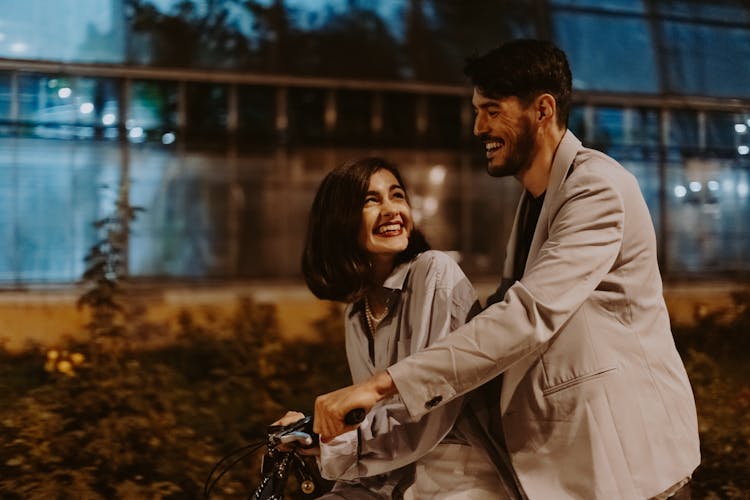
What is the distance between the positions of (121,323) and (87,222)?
288cm

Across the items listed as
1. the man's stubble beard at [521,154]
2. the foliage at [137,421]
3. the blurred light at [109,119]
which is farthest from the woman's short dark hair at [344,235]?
the blurred light at [109,119]

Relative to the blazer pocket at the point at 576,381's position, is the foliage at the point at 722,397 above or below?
below

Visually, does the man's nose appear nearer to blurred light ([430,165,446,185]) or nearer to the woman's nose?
the woman's nose

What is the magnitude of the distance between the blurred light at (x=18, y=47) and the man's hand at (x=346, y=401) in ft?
27.3

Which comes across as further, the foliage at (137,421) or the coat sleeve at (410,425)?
the foliage at (137,421)

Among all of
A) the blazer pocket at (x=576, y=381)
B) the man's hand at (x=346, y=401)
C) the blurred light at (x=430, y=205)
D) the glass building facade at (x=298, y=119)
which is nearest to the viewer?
the man's hand at (x=346, y=401)

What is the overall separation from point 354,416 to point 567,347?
60cm

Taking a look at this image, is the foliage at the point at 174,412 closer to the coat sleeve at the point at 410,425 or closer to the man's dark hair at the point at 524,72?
the coat sleeve at the point at 410,425

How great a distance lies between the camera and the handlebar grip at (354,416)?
2395mm

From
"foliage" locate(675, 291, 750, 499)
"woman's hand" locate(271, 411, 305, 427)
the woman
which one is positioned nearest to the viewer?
the woman

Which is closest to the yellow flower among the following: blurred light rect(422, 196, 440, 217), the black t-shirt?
the black t-shirt

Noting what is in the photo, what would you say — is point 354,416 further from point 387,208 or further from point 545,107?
point 545,107

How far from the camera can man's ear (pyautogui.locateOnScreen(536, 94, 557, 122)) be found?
270cm

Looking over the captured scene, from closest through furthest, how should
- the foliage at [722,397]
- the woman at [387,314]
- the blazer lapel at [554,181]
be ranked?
1. the blazer lapel at [554,181]
2. the woman at [387,314]
3. the foliage at [722,397]
